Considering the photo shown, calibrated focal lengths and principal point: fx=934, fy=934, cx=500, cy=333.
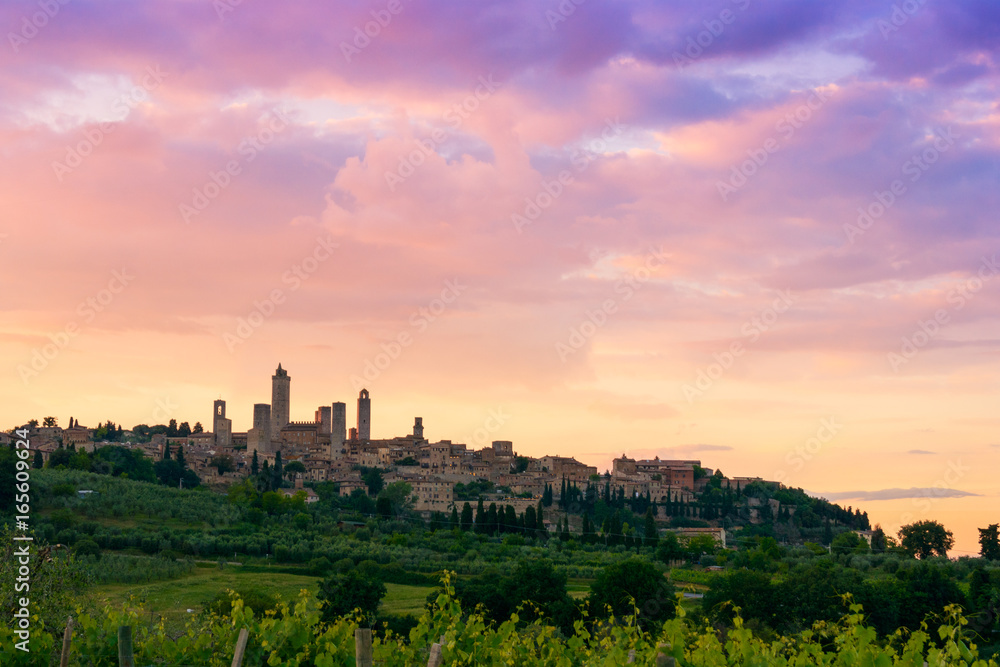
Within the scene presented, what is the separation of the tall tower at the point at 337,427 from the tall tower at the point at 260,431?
7.35m

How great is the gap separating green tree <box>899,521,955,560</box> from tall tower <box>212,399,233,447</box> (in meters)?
75.5

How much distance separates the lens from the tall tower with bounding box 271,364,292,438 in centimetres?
11944

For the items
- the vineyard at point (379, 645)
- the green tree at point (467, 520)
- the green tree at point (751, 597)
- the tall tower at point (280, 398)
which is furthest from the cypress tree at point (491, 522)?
the tall tower at point (280, 398)

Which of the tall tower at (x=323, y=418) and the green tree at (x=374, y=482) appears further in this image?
the tall tower at (x=323, y=418)

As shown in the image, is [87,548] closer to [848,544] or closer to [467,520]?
[467,520]

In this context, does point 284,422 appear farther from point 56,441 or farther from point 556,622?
point 556,622

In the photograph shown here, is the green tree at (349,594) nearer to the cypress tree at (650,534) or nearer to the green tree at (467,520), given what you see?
the green tree at (467,520)

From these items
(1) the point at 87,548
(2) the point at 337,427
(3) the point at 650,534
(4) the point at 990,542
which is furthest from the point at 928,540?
(2) the point at 337,427

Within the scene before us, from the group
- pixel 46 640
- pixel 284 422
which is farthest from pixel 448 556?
pixel 284 422

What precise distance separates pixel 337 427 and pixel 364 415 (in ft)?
34.8

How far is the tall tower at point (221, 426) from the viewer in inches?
4336

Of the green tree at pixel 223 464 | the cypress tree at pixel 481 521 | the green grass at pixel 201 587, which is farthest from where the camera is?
the green tree at pixel 223 464

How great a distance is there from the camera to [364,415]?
124500mm

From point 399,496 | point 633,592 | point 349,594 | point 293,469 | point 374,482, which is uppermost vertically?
point 293,469
